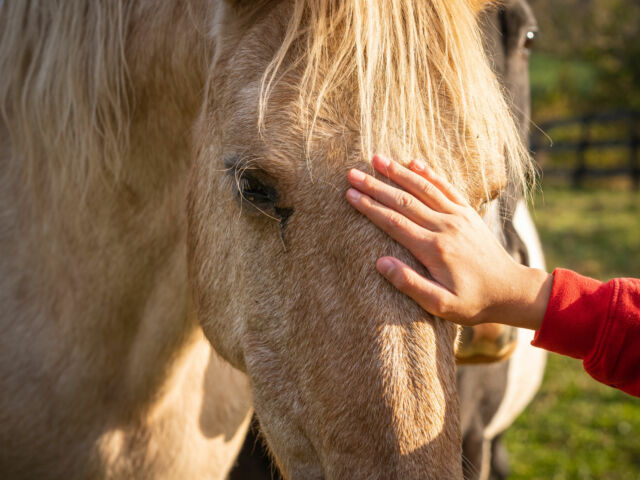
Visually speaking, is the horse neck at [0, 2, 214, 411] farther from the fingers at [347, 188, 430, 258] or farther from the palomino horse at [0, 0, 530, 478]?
the fingers at [347, 188, 430, 258]

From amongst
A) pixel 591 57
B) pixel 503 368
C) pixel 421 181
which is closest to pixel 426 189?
pixel 421 181

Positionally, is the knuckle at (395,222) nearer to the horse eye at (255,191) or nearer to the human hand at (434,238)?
the human hand at (434,238)

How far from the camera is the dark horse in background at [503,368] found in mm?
2475

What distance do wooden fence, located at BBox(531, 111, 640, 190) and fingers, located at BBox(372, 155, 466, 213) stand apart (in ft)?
46.5

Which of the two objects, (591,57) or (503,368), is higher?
(503,368)

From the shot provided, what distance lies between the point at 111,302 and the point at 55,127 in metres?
0.57

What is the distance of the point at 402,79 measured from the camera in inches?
53.4

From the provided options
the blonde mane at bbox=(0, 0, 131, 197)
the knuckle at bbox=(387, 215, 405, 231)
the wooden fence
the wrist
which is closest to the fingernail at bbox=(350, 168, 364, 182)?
the knuckle at bbox=(387, 215, 405, 231)

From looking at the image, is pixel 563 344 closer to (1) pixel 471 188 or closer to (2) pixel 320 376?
(1) pixel 471 188

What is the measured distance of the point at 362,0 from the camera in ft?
4.62

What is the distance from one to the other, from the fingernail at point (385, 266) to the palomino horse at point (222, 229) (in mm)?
22

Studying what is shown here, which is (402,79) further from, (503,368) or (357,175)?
(503,368)

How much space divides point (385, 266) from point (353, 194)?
0.17m

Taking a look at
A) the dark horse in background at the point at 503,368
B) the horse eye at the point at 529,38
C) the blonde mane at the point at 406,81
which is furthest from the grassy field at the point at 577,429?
the blonde mane at the point at 406,81
